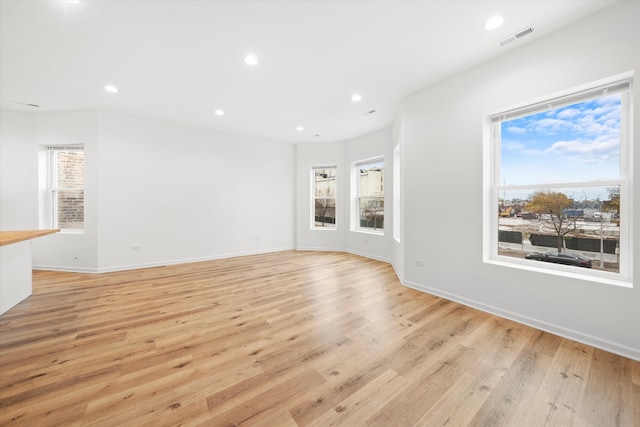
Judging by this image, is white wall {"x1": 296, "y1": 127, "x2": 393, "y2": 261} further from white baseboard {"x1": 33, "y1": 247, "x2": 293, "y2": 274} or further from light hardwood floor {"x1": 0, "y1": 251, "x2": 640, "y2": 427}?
light hardwood floor {"x1": 0, "y1": 251, "x2": 640, "y2": 427}

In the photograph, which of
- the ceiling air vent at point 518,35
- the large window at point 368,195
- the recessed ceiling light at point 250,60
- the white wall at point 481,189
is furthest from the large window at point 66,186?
the ceiling air vent at point 518,35

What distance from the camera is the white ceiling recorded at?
193 centimetres

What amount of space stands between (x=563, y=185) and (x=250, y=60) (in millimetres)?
3479

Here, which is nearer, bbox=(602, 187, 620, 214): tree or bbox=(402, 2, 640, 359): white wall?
bbox=(402, 2, 640, 359): white wall

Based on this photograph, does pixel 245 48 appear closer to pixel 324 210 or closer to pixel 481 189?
pixel 481 189

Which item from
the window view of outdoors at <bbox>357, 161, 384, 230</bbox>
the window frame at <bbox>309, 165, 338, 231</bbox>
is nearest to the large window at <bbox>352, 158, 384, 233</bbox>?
the window view of outdoors at <bbox>357, 161, 384, 230</bbox>

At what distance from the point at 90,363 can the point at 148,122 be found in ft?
13.9

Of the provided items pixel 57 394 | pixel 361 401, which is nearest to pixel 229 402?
pixel 361 401

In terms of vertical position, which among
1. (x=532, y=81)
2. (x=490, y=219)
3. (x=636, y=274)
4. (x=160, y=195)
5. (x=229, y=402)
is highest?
(x=532, y=81)

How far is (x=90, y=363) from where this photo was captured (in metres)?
1.78

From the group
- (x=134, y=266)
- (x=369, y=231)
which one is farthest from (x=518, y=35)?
(x=134, y=266)

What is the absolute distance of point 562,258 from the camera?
2.31 meters

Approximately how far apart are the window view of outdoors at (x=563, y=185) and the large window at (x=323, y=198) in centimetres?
392

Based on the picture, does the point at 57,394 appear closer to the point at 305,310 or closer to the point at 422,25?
the point at 305,310
